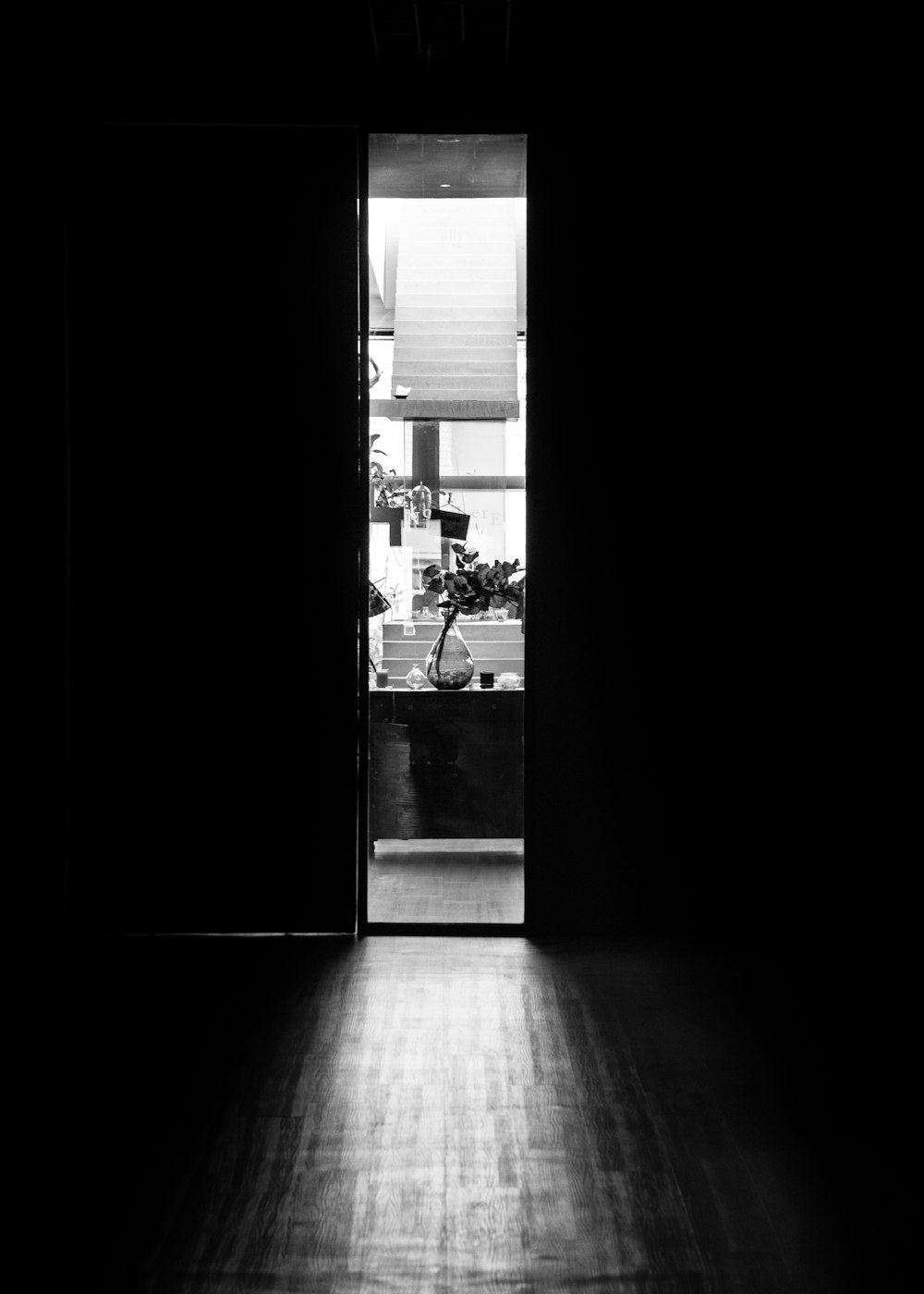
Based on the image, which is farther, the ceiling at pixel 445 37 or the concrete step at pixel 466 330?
the concrete step at pixel 466 330

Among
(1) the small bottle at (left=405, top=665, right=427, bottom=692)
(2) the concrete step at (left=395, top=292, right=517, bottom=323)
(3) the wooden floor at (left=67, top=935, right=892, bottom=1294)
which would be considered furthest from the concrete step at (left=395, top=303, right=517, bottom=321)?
(3) the wooden floor at (left=67, top=935, right=892, bottom=1294)

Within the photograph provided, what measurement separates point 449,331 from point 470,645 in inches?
45.2

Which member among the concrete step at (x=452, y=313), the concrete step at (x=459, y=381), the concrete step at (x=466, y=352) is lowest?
the concrete step at (x=459, y=381)

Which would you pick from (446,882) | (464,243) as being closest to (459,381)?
(464,243)

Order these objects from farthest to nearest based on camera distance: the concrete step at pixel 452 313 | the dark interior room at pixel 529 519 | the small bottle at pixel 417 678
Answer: the small bottle at pixel 417 678
the concrete step at pixel 452 313
the dark interior room at pixel 529 519

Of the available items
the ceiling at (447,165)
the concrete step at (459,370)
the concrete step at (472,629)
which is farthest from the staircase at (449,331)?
the concrete step at (472,629)

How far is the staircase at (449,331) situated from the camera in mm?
4168

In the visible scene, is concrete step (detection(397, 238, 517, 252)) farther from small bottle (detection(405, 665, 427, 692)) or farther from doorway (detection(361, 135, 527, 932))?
small bottle (detection(405, 665, 427, 692))

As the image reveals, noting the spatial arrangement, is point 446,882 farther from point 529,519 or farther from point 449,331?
point 449,331

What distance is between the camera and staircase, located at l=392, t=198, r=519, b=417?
417 cm

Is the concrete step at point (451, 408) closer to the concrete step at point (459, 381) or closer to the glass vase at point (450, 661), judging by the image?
the concrete step at point (459, 381)

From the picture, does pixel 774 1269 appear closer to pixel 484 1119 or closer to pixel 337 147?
pixel 484 1119

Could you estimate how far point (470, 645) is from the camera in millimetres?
4254

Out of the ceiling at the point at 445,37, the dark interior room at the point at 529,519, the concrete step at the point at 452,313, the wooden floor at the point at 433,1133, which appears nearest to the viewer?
the wooden floor at the point at 433,1133
